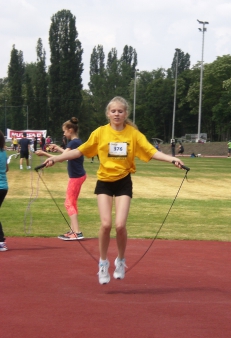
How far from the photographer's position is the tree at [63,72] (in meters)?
96.4

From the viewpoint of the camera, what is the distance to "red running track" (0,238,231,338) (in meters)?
5.38

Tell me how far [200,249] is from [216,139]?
10209cm

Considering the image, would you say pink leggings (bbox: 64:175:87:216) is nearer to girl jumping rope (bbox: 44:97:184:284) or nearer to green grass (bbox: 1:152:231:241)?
green grass (bbox: 1:152:231:241)

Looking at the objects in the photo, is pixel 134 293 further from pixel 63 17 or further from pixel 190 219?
pixel 63 17

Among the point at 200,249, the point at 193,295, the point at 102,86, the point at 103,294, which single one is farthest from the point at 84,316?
the point at 102,86

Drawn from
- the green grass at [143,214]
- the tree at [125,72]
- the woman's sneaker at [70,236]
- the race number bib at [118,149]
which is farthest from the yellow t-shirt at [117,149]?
the tree at [125,72]

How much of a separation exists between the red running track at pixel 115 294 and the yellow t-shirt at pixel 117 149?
133 cm

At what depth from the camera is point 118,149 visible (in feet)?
23.0

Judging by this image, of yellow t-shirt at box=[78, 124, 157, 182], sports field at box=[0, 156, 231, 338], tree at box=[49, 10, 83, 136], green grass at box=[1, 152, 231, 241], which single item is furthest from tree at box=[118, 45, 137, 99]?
yellow t-shirt at box=[78, 124, 157, 182]

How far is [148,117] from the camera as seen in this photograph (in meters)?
116

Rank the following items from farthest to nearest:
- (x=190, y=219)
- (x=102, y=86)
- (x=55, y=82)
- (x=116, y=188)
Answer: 1. (x=102, y=86)
2. (x=55, y=82)
3. (x=190, y=219)
4. (x=116, y=188)

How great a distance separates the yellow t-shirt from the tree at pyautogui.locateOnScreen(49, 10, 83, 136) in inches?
3544

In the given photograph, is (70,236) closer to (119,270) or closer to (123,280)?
(123,280)

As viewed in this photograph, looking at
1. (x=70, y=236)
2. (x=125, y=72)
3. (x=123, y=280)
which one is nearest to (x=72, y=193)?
(x=70, y=236)
